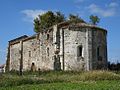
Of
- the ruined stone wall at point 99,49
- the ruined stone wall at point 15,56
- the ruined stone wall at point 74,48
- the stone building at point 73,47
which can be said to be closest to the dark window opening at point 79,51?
the stone building at point 73,47

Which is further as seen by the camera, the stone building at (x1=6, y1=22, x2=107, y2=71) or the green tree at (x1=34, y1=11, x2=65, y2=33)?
the green tree at (x1=34, y1=11, x2=65, y2=33)

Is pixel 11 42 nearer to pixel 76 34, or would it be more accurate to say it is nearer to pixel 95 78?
pixel 76 34

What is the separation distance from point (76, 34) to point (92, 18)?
1808cm

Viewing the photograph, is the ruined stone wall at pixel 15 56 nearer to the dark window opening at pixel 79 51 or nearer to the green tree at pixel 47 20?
the green tree at pixel 47 20

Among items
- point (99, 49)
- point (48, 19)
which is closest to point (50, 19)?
point (48, 19)

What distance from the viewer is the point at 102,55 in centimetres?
4103

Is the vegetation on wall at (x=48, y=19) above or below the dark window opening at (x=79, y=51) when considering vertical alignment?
above

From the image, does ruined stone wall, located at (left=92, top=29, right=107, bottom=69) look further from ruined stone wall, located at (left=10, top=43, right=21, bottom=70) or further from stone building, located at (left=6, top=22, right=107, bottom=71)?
ruined stone wall, located at (left=10, top=43, right=21, bottom=70)

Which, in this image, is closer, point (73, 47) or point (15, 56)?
point (73, 47)

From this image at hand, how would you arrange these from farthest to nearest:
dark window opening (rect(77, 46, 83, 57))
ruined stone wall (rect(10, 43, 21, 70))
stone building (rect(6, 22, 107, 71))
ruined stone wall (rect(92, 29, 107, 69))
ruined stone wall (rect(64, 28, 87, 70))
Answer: ruined stone wall (rect(10, 43, 21, 70)), ruined stone wall (rect(92, 29, 107, 69)), dark window opening (rect(77, 46, 83, 57)), stone building (rect(6, 22, 107, 71)), ruined stone wall (rect(64, 28, 87, 70))

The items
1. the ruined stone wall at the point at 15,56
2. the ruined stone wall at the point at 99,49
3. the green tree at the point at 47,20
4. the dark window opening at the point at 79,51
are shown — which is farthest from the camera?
the green tree at the point at 47,20

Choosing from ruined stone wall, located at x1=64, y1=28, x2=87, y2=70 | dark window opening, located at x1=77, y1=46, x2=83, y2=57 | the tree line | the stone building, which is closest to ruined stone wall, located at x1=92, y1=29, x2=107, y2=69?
the stone building

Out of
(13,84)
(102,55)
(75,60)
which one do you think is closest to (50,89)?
(13,84)

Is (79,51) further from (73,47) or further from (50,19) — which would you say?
(50,19)
